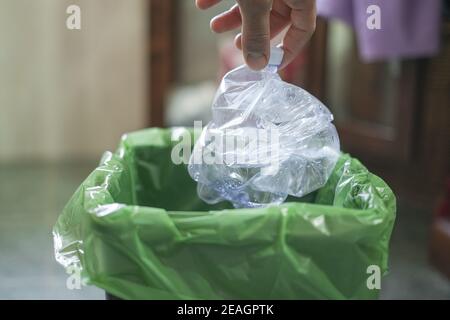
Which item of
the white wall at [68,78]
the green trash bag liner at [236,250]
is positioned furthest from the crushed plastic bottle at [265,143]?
the white wall at [68,78]

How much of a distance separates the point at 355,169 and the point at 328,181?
5cm

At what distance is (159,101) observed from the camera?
5.83ft

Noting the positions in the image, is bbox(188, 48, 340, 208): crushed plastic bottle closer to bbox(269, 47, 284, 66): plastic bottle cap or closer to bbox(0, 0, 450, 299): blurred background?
bbox(269, 47, 284, 66): plastic bottle cap


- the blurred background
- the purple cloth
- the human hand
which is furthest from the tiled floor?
the human hand

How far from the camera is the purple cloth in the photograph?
1.17m

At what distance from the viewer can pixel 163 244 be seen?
1.54ft

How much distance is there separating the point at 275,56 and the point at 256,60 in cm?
6

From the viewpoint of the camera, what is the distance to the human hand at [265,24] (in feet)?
1.77

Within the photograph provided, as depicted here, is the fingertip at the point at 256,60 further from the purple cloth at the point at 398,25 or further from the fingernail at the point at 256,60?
the purple cloth at the point at 398,25

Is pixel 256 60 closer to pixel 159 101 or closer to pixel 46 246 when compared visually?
pixel 46 246

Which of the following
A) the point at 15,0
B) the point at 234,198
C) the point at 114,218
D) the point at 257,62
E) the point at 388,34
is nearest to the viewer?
the point at 114,218

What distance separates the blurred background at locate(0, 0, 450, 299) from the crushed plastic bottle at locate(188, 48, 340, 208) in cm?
49
